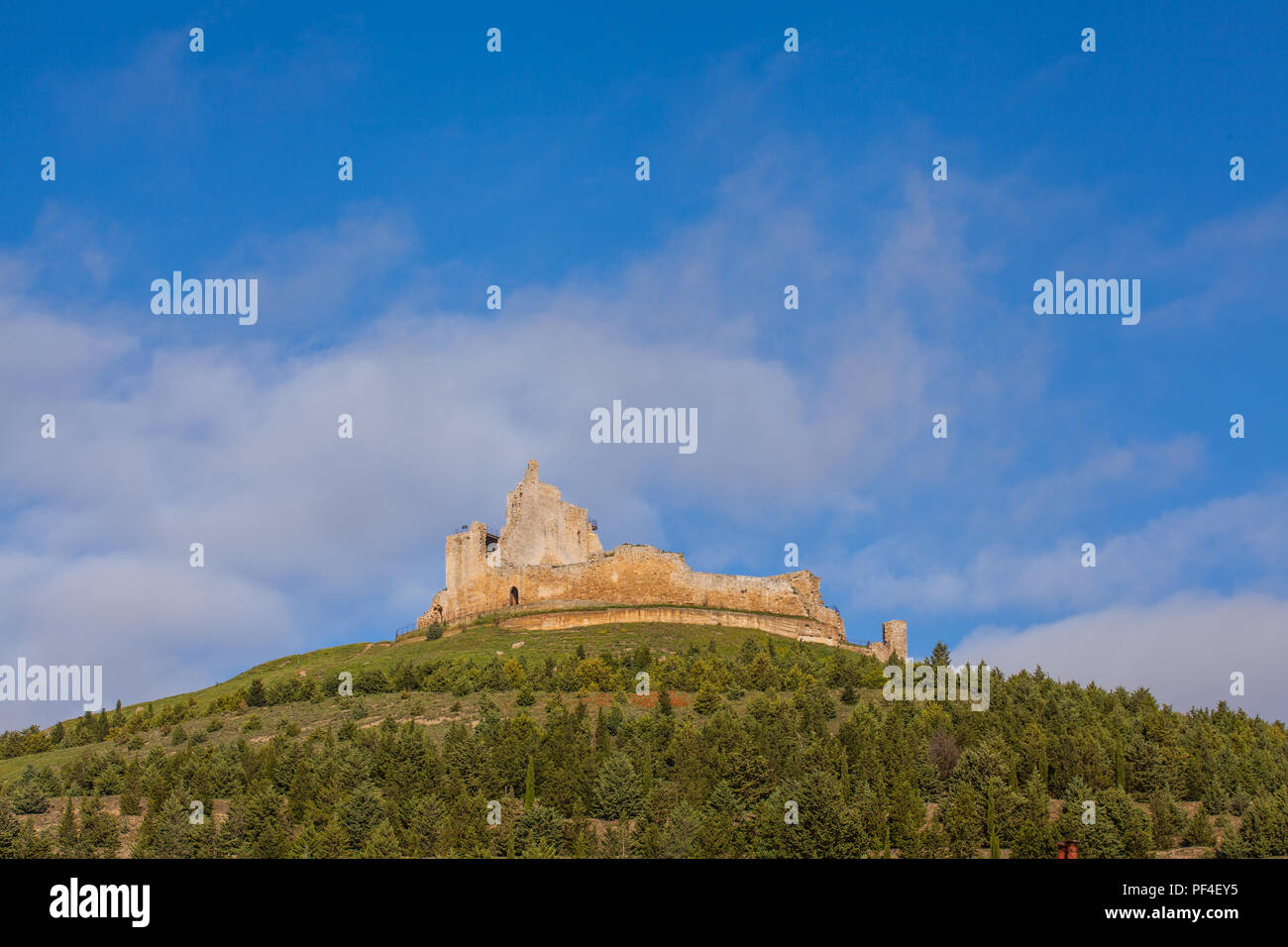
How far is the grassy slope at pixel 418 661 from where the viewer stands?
163ft

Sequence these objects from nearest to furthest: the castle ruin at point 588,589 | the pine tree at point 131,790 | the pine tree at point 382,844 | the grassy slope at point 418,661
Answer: the pine tree at point 382,844
the pine tree at point 131,790
the grassy slope at point 418,661
the castle ruin at point 588,589

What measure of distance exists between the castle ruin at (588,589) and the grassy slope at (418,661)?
1.90m

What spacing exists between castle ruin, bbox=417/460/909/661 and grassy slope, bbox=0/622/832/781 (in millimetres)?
1904

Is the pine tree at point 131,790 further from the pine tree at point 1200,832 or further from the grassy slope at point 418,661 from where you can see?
the pine tree at point 1200,832

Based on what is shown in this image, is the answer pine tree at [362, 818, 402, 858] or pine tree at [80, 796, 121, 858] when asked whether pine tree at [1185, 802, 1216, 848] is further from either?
pine tree at [80, 796, 121, 858]

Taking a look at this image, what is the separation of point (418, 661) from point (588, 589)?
1542cm

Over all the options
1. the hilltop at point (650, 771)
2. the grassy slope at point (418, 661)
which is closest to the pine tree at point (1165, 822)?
the hilltop at point (650, 771)

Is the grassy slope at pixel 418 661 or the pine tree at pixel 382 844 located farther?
the grassy slope at pixel 418 661

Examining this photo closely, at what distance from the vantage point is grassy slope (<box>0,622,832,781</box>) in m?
49.5

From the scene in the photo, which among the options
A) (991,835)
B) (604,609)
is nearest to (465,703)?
(604,609)

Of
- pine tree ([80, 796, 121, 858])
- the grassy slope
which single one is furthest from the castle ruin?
pine tree ([80, 796, 121, 858])
